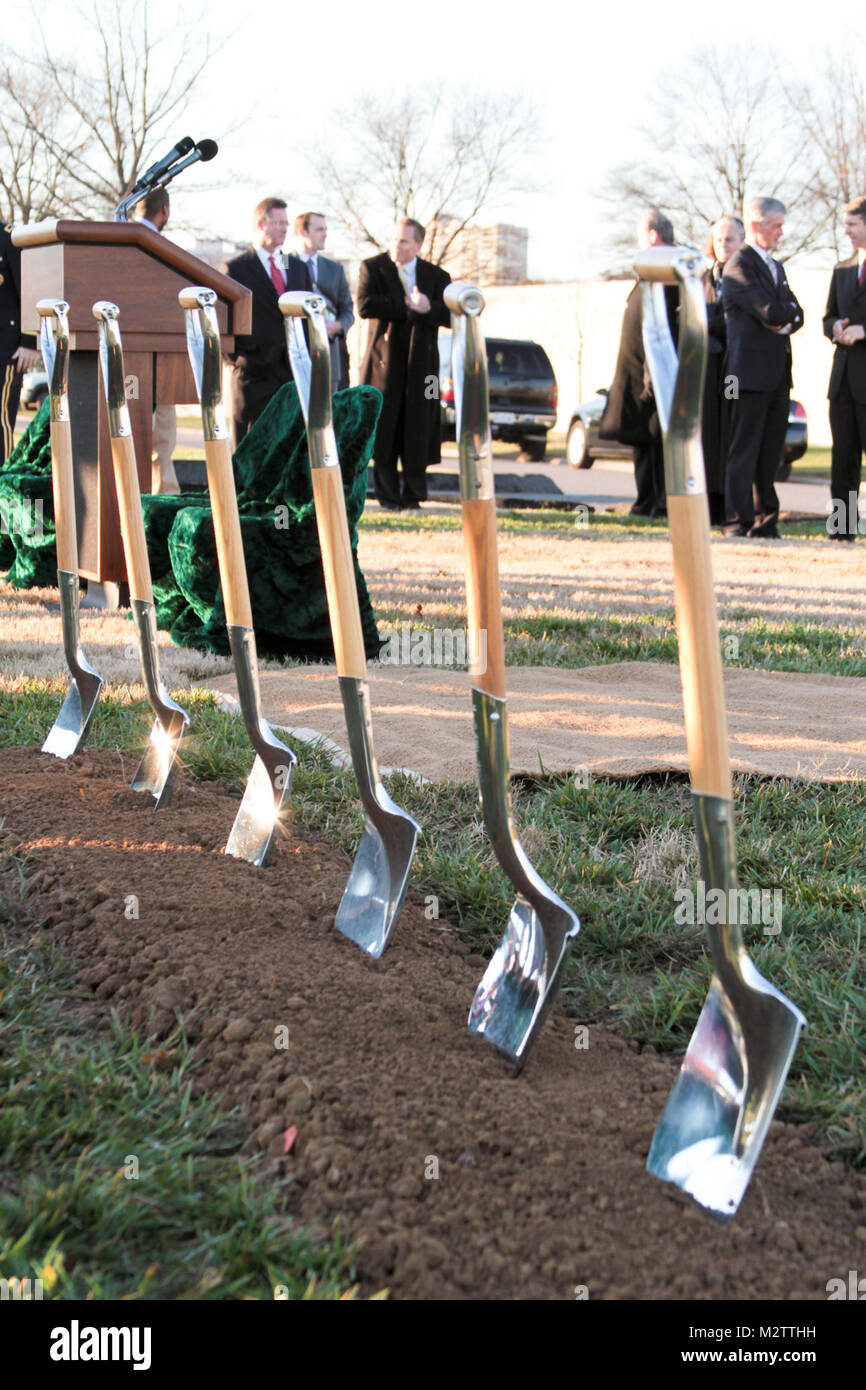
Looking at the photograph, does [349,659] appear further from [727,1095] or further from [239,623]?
[727,1095]

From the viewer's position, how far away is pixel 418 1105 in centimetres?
183

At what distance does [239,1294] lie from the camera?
147 centimetres

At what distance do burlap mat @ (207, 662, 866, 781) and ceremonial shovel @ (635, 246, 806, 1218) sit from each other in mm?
1727

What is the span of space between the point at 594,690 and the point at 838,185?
3138 cm

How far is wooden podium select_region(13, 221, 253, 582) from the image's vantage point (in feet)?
17.1

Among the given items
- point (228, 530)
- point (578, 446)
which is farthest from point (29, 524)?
point (578, 446)

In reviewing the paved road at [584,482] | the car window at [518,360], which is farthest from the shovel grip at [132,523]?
the car window at [518,360]

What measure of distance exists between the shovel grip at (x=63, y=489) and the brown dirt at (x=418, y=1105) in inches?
39.7

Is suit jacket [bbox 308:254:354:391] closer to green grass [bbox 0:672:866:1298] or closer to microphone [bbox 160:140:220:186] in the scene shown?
microphone [bbox 160:140:220:186]

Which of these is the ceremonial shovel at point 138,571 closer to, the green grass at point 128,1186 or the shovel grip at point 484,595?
the green grass at point 128,1186

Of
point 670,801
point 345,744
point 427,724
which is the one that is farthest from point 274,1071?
point 427,724

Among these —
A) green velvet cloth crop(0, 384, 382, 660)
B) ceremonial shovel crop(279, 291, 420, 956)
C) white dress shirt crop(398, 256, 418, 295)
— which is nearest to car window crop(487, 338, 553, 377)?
white dress shirt crop(398, 256, 418, 295)

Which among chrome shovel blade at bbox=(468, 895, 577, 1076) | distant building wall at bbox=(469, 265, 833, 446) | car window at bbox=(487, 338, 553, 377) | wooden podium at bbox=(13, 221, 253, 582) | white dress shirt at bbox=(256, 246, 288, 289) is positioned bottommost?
chrome shovel blade at bbox=(468, 895, 577, 1076)

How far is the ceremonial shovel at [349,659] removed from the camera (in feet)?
7.43
